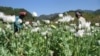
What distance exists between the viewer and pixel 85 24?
7398 mm

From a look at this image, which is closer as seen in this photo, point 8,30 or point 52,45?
point 8,30

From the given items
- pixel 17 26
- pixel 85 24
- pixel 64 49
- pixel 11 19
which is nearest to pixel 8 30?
pixel 11 19

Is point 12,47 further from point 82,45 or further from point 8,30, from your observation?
point 82,45

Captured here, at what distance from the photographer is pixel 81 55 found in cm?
712

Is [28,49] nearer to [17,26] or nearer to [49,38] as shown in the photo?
[49,38]

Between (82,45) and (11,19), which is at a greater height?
(11,19)

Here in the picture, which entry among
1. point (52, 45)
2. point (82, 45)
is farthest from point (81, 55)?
point (52, 45)

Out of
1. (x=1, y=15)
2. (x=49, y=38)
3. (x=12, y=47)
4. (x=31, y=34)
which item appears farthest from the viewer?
(x=31, y=34)

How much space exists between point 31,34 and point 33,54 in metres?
2.49

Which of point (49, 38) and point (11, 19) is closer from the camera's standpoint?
point (11, 19)

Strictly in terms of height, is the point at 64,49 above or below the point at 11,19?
below

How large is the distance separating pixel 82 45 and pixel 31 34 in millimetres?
1921

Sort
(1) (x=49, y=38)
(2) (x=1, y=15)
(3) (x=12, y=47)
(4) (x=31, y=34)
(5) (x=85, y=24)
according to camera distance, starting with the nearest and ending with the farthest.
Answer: (3) (x=12, y=47), (2) (x=1, y=15), (5) (x=85, y=24), (1) (x=49, y=38), (4) (x=31, y=34)

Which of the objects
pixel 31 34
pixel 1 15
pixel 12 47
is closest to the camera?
pixel 12 47
